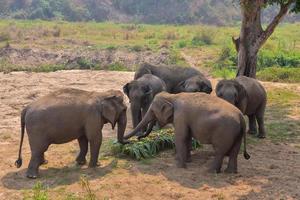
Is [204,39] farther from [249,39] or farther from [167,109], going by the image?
[167,109]

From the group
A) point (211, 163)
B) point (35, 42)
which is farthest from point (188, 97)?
point (35, 42)

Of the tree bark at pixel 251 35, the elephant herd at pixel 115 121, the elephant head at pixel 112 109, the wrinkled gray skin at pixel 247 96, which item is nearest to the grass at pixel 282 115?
the wrinkled gray skin at pixel 247 96

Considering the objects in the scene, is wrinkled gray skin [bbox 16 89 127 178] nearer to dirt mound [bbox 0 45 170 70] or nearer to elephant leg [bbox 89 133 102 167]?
elephant leg [bbox 89 133 102 167]

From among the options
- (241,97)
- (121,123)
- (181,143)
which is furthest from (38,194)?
(241,97)

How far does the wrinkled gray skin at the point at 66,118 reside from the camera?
8383 mm

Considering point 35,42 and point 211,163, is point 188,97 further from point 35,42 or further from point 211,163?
point 35,42

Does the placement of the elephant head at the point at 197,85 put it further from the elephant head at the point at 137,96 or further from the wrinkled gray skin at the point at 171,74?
the elephant head at the point at 137,96

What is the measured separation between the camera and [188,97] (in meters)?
9.08

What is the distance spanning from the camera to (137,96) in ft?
35.0

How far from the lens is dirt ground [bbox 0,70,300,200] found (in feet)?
25.5

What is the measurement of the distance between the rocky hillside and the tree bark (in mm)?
53901

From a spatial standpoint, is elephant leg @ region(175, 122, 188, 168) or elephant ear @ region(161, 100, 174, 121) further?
elephant ear @ region(161, 100, 174, 121)

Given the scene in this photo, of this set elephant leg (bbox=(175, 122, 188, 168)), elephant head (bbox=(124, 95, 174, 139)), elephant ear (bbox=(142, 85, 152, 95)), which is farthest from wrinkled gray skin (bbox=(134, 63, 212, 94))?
elephant leg (bbox=(175, 122, 188, 168))

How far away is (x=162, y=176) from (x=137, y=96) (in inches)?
103
